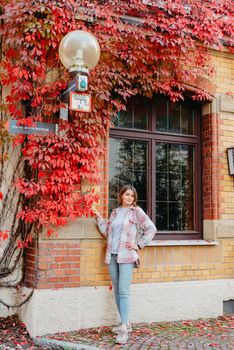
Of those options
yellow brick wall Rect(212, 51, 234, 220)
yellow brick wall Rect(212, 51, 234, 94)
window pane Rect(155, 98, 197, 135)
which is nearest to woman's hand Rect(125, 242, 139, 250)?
yellow brick wall Rect(212, 51, 234, 220)

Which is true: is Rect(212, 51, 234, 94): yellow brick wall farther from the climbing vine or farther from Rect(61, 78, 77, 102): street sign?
Rect(61, 78, 77, 102): street sign

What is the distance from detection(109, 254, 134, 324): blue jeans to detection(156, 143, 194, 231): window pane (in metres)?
1.36

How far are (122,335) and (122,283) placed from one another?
0.61 metres

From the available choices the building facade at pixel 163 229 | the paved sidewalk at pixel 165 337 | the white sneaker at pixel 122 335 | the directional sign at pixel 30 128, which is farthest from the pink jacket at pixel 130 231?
the directional sign at pixel 30 128

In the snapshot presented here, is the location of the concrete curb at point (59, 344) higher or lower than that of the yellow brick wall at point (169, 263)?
lower

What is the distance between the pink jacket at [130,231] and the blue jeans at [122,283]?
9 centimetres

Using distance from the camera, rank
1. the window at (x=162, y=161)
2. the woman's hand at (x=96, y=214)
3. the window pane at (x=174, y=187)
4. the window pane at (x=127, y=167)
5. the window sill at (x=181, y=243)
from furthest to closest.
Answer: the window pane at (x=174, y=187) → the window at (x=162, y=161) → the window pane at (x=127, y=167) → the window sill at (x=181, y=243) → the woman's hand at (x=96, y=214)

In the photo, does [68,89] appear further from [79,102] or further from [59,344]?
[59,344]

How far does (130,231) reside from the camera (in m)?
5.97

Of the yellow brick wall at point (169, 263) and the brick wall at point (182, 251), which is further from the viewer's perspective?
the yellow brick wall at point (169, 263)

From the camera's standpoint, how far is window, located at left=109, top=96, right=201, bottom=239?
693 centimetres

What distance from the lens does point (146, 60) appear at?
Result: 21.7 feet

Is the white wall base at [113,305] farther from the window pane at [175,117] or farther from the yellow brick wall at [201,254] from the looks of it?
the window pane at [175,117]

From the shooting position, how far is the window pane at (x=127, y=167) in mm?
6816
